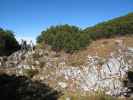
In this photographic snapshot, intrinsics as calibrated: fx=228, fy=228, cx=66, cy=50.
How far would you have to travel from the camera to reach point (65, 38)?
37625 mm

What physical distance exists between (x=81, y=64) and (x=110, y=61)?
4.06 meters

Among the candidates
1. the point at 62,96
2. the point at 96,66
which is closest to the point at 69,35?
the point at 96,66

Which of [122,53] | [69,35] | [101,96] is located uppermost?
[69,35]

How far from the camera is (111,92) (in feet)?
94.1

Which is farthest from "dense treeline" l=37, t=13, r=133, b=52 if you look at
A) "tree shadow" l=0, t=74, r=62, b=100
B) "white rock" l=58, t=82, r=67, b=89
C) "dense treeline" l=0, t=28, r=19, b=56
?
"tree shadow" l=0, t=74, r=62, b=100

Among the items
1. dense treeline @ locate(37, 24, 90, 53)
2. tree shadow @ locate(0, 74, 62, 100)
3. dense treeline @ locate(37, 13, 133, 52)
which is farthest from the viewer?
dense treeline @ locate(37, 13, 133, 52)

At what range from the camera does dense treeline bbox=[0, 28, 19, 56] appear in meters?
40.2

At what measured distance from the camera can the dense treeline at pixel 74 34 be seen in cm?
3703

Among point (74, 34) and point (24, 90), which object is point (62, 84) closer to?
point (24, 90)

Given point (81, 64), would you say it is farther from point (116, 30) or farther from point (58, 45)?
point (116, 30)

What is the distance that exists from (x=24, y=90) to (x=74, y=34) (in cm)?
1396

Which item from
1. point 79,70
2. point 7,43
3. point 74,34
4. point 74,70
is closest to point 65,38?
point 74,34

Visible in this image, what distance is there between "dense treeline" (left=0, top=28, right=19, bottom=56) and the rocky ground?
14.1 ft

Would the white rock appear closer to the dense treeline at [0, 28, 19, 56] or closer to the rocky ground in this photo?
the rocky ground
